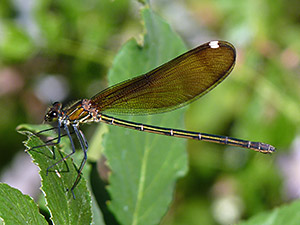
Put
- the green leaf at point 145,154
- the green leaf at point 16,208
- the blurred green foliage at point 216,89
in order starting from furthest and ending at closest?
the blurred green foliage at point 216,89 < the green leaf at point 145,154 < the green leaf at point 16,208

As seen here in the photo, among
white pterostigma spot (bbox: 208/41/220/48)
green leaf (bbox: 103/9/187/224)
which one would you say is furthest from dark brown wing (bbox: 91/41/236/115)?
green leaf (bbox: 103/9/187/224)

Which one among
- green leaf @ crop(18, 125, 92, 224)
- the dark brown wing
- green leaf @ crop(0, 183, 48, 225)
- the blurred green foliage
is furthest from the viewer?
the blurred green foliage

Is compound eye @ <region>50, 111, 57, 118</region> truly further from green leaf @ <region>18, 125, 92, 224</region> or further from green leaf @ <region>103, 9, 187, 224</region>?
green leaf @ <region>18, 125, 92, 224</region>

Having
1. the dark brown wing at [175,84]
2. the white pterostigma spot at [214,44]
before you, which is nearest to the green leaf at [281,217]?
the dark brown wing at [175,84]

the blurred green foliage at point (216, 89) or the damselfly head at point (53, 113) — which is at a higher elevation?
the blurred green foliage at point (216, 89)

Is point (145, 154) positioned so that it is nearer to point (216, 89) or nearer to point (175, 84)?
point (175, 84)

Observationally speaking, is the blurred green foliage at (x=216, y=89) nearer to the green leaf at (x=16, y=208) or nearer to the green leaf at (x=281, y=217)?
the green leaf at (x=281, y=217)

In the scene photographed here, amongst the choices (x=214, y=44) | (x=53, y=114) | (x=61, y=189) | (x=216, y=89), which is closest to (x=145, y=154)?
(x=61, y=189)

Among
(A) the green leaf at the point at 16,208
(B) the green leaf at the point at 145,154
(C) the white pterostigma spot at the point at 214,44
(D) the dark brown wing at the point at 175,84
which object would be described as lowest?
(A) the green leaf at the point at 16,208
